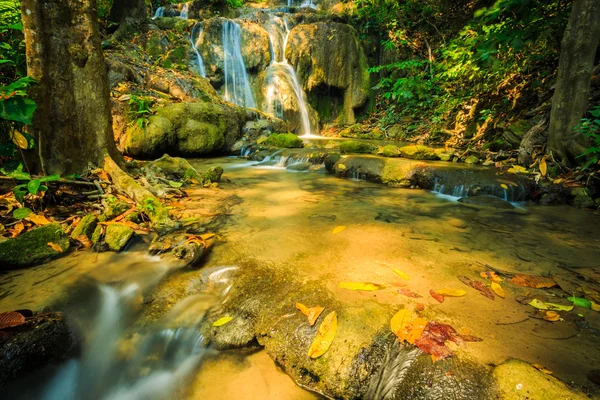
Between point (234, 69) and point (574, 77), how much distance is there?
1335cm

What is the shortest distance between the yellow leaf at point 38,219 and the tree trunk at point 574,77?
7774 mm

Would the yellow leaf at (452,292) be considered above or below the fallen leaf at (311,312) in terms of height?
above

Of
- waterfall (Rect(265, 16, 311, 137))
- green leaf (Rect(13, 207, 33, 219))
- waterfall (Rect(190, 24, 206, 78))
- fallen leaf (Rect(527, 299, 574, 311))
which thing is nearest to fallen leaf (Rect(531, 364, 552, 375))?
fallen leaf (Rect(527, 299, 574, 311))

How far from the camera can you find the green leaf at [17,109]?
2.50 m

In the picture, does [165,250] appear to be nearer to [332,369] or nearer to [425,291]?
[332,369]

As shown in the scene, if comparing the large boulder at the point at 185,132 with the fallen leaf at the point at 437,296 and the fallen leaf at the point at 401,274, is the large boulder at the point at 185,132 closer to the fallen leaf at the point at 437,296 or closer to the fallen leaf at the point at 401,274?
the fallen leaf at the point at 401,274

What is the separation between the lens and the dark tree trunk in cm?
1263

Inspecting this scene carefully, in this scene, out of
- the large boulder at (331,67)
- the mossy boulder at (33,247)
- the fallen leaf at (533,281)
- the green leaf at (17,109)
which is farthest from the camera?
the large boulder at (331,67)

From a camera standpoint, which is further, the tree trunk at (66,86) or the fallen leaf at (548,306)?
the tree trunk at (66,86)

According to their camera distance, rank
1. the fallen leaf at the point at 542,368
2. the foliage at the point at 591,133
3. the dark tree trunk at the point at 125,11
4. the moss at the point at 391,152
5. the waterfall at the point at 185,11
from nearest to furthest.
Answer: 1. the fallen leaf at the point at 542,368
2. the foliage at the point at 591,133
3. the moss at the point at 391,152
4. the dark tree trunk at the point at 125,11
5. the waterfall at the point at 185,11

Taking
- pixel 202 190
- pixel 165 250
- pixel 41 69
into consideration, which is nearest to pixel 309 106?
pixel 202 190

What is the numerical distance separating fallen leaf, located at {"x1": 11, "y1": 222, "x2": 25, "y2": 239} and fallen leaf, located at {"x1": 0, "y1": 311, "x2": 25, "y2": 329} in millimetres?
1254

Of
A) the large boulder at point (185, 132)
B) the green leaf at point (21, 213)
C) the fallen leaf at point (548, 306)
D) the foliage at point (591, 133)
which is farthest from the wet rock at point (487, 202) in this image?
the large boulder at point (185, 132)

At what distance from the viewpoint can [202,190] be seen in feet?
16.0
